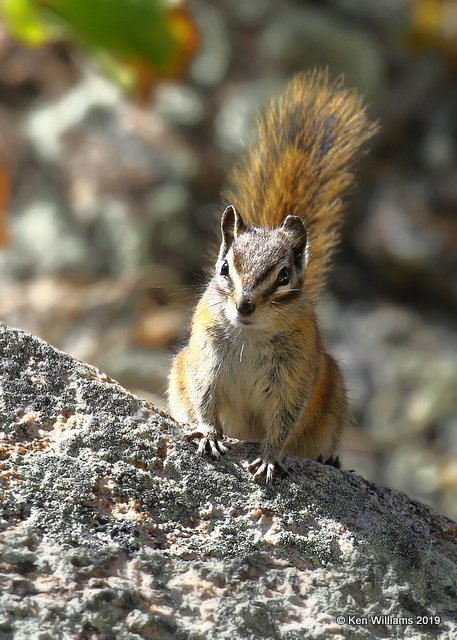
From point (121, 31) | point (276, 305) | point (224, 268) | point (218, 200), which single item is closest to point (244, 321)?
point (276, 305)

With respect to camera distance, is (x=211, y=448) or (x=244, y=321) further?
(x=244, y=321)

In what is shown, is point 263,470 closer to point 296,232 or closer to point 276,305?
point 276,305

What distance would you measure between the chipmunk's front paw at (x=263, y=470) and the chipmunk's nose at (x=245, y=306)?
1.77 ft

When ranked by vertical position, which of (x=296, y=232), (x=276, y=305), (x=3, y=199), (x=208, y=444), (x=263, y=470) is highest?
(x=3, y=199)

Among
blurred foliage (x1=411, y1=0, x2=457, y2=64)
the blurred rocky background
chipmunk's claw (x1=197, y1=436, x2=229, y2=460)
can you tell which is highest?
blurred foliage (x1=411, y1=0, x2=457, y2=64)

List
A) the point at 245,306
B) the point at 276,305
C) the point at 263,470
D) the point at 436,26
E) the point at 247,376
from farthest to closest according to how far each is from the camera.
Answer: the point at 436,26 → the point at 247,376 → the point at 276,305 → the point at 245,306 → the point at 263,470

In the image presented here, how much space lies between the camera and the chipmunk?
3861 mm

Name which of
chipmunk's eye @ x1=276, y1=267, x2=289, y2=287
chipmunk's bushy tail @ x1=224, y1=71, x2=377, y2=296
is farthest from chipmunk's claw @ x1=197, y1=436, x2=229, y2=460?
chipmunk's bushy tail @ x1=224, y1=71, x2=377, y2=296

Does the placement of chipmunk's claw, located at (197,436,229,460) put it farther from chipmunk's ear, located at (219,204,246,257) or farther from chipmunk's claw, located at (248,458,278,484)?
chipmunk's ear, located at (219,204,246,257)

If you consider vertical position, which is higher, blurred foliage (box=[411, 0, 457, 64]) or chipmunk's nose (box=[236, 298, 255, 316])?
blurred foliage (box=[411, 0, 457, 64])

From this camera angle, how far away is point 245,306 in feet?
12.0

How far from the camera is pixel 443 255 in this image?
9.52 meters

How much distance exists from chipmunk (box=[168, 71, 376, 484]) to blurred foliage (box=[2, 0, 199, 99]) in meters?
5.00

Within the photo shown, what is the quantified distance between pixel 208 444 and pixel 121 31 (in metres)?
7.01
